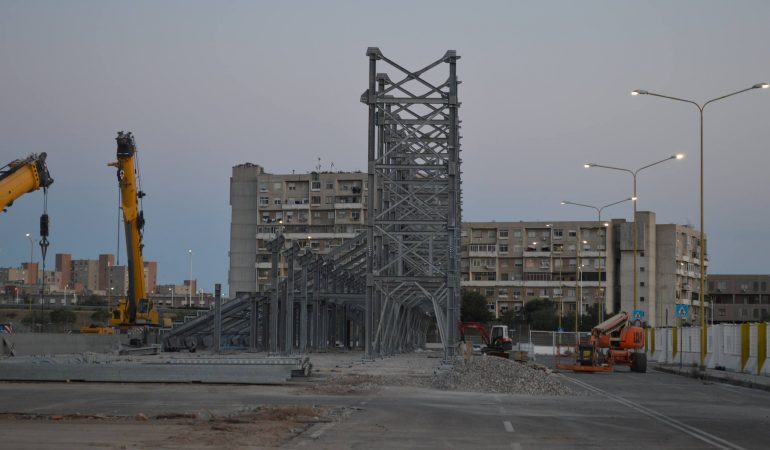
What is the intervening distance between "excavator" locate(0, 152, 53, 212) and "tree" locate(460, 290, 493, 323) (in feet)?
317

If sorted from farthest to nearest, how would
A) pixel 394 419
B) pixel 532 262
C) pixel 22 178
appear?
pixel 532 262 → pixel 22 178 → pixel 394 419

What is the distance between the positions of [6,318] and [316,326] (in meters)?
73.9

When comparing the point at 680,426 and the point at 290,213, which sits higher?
the point at 290,213

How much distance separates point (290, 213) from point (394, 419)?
4964 inches

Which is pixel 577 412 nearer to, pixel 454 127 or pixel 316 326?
pixel 454 127

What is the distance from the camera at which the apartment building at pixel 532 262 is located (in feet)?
491

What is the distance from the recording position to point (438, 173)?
58969 mm

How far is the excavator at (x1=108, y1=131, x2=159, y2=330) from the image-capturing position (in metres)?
53.4

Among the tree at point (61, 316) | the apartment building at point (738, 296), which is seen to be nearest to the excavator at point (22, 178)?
the tree at point (61, 316)

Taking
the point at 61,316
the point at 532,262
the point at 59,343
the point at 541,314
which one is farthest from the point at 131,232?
the point at 532,262

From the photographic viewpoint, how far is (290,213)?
146625mm

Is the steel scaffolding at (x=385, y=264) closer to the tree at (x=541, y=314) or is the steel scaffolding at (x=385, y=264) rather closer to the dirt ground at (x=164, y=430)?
the dirt ground at (x=164, y=430)

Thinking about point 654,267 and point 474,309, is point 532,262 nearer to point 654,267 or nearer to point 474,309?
point 474,309

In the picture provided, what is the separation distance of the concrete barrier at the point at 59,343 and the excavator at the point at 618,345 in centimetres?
2273
